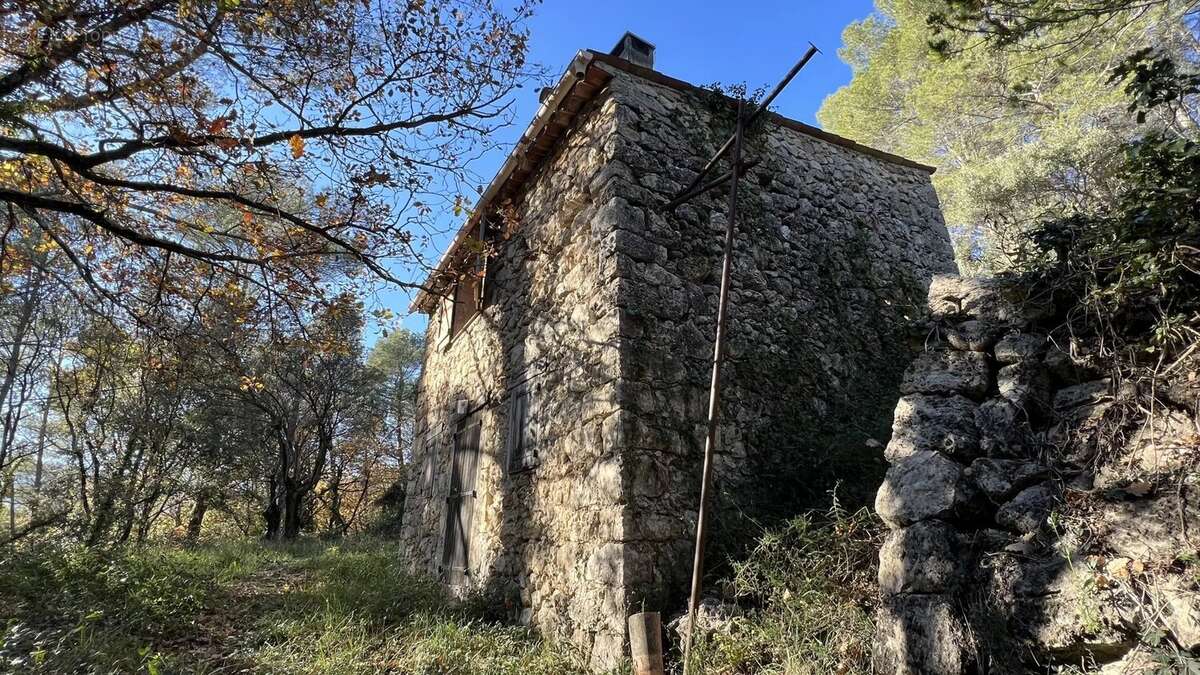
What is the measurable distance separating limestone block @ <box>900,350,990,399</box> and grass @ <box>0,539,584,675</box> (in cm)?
263

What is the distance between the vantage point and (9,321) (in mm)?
11336

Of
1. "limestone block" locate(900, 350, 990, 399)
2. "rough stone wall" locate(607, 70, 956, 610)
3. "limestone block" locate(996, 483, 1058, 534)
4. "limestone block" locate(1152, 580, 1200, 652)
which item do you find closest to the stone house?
Answer: "rough stone wall" locate(607, 70, 956, 610)

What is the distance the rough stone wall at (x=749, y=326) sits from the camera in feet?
13.0

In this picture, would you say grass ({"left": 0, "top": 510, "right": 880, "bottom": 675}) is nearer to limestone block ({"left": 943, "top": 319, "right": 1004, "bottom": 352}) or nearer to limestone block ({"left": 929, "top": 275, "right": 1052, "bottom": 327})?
limestone block ({"left": 943, "top": 319, "right": 1004, "bottom": 352})

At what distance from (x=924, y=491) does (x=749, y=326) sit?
227cm

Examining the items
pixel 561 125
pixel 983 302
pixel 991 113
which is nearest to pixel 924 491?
pixel 983 302

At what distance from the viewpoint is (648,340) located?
4.22 metres

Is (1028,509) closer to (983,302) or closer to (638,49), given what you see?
(983,302)

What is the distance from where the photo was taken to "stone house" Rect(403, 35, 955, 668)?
3969 mm

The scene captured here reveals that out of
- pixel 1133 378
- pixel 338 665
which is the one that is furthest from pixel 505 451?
pixel 1133 378

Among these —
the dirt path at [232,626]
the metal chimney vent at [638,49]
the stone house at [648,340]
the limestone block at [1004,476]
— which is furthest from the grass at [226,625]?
the metal chimney vent at [638,49]

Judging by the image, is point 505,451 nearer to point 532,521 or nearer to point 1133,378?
point 532,521

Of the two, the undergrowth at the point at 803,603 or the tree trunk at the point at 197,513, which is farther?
the tree trunk at the point at 197,513

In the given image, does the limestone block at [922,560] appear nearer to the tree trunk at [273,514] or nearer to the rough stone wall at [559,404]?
the rough stone wall at [559,404]
